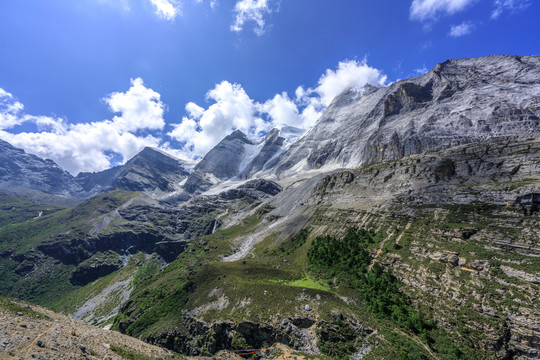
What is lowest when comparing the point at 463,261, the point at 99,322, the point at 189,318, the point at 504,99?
the point at 99,322

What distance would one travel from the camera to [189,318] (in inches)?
1945

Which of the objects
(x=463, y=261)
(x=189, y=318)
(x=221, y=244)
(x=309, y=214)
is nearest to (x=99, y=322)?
(x=221, y=244)

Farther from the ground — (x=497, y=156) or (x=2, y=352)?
(x=497, y=156)

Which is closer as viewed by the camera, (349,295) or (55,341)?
(55,341)

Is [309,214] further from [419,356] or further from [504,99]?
[504,99]

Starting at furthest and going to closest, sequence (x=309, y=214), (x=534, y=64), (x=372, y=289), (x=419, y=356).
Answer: (x=534, y=64) < (x=309, y=214) < (x=372, y=289) < (x=419, y=356)

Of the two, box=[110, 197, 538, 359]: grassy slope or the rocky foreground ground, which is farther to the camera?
box=[110, 197, 538, 359]: grassy slope

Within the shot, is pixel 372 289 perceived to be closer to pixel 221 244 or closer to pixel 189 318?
pixel 189 318

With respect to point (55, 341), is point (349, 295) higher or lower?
higher

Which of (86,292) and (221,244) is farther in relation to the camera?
Result: (86,292)

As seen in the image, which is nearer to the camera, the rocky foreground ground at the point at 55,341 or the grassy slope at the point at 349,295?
the rocky foreground ground at the point at 55,341

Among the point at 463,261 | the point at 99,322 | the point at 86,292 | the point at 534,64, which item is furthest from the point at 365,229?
the point at 534,64

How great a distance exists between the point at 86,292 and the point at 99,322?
6472 cm

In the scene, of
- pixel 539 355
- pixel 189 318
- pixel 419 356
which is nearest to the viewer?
pixel 539 355
